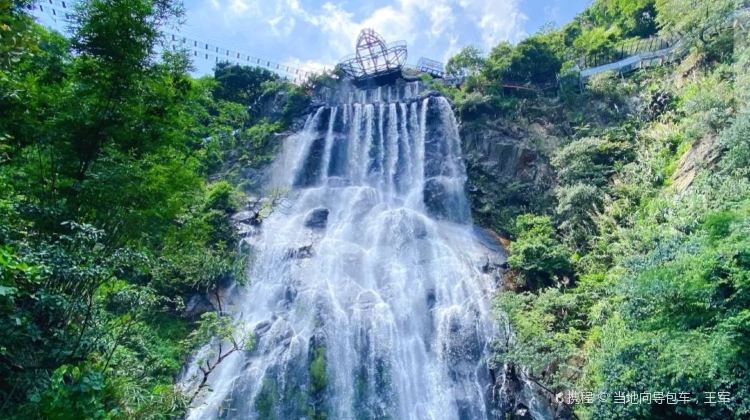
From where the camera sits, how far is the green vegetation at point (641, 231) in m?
8.05

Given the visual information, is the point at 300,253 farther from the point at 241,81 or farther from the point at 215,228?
the point at 241,81

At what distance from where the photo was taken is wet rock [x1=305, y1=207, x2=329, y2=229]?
18750 mm

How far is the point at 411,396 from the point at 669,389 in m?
6.13

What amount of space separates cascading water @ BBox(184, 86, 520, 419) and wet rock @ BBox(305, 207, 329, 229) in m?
0.07

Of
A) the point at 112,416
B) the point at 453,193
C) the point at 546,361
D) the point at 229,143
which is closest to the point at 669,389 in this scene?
the point at 546,361

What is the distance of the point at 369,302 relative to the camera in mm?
14430

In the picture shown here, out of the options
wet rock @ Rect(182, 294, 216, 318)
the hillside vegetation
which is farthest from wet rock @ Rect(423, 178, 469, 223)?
wet rock @ Rect(182, 294, 216, 318)

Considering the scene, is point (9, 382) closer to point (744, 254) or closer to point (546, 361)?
point (546, 361)

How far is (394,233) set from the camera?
1758cm

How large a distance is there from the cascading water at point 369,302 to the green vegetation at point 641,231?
6.05ft

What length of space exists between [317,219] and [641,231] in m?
11.9

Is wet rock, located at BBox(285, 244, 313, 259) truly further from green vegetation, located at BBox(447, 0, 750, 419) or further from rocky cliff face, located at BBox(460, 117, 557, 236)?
rocky cliff face, located at BBox(460, 117, 557, 236)

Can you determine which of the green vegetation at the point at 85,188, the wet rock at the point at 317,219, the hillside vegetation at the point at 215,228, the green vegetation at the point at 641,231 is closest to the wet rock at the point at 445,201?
the hillside vegetation at the point at 215,228

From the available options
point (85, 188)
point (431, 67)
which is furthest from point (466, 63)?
point (85, 188)
